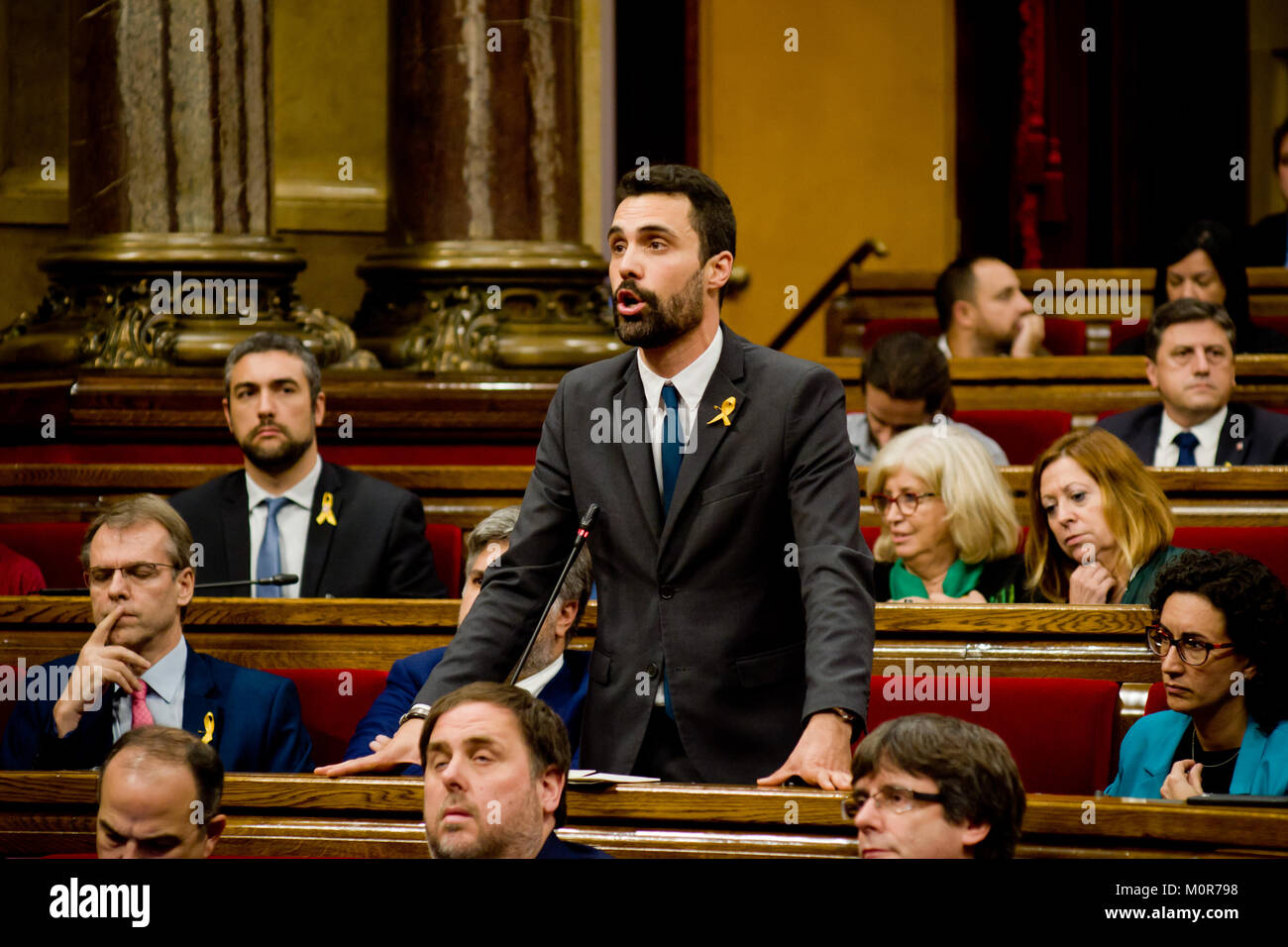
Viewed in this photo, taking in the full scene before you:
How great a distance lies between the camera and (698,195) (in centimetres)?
207

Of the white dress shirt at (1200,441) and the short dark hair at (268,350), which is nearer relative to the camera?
the short dark hair at (268,350)

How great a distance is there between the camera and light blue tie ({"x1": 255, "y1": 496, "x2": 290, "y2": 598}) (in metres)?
3.54

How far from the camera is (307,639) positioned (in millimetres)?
2977

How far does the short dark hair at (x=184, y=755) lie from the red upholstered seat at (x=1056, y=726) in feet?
3.46

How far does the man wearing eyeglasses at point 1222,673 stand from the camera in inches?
91.2

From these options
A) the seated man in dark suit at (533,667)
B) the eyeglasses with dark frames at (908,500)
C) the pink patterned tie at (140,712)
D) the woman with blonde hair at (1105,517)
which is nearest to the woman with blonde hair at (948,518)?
the eyeglasses with dark frames at (908,500)

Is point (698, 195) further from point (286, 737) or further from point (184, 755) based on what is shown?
point (286, 737)

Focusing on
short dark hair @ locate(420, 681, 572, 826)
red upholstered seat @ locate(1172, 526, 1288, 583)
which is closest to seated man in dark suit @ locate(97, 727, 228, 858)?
short dark hair @ locate(420, 681, 572, 826)

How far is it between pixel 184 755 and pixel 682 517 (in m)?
0.62

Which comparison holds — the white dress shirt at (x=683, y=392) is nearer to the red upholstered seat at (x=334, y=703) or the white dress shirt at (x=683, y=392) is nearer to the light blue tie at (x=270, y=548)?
the red upholstered seat at (x=334, y=703)

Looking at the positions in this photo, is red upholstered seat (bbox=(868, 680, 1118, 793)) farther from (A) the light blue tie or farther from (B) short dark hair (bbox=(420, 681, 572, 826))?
(A) the light blue tie

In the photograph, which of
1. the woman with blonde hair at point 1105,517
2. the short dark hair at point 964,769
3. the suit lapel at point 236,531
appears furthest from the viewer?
the suit lapel at point 236,531
